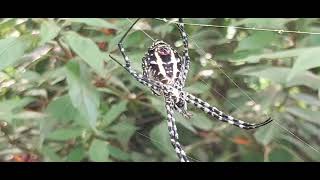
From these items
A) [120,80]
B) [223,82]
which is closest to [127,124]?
[120,80]

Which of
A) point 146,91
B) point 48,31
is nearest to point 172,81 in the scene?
point 146,91

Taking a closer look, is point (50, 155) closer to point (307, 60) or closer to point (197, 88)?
point (197, 88)

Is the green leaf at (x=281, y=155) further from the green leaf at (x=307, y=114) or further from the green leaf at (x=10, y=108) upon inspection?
the green leaf at (x=10, y=108)

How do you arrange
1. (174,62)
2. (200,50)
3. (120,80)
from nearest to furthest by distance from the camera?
(174,62), (200,50), (120,80)

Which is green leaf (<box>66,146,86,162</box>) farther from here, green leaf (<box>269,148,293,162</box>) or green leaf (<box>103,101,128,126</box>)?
green leaf (<box>269,148,293,162</box>)

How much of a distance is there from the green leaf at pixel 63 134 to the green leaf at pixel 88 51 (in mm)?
173

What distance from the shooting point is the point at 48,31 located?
2.71 ft

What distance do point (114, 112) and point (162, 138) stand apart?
14 cm

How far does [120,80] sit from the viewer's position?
90 centimetres

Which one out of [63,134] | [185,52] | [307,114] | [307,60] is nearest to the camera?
[307,60]

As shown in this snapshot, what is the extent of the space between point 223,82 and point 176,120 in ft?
0.42
